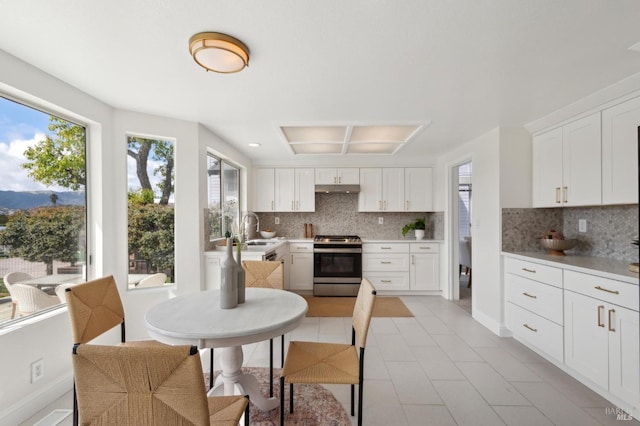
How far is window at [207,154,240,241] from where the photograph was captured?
3684 millimetres

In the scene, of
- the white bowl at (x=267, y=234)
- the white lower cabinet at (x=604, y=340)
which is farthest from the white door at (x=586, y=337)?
the white bowl at (x=267, y=234)

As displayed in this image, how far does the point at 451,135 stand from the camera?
3.55 meters

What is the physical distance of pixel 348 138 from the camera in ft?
11.9

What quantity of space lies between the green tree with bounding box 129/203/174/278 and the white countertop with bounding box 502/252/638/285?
11.9 feet

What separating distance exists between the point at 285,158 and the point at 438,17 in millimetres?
3669

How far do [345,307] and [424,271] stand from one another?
1542 mm

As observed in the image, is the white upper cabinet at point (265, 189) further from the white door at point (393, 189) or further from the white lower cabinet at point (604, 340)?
the white lower cabinet at point (604, 340)

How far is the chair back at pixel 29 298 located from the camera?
1.92 m

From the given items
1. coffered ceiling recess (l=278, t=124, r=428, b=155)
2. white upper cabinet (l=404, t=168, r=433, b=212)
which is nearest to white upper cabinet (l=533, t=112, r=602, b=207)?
coffered ceiling recess (l=278, t=124, r=428, b=155)

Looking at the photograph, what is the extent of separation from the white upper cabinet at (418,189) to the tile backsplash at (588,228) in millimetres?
1803

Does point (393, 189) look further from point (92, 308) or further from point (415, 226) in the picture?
point (92, 308)

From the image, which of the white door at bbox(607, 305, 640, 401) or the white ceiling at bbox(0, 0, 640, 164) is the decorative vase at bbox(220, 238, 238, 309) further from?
the white door at bbox(607, 305, 640, 401)

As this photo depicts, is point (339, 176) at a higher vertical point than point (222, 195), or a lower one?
higher

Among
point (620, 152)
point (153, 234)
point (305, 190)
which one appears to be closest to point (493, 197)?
point (620, 152)
